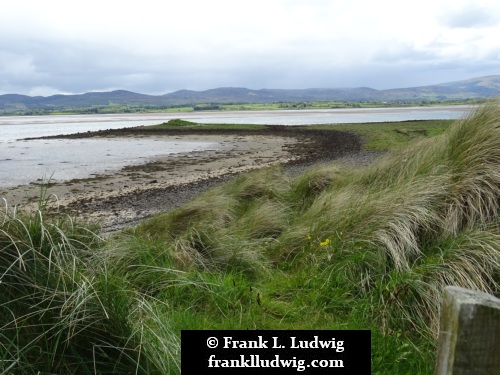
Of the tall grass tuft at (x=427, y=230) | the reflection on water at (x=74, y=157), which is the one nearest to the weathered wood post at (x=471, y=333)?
the tall grass tuft at (x=427, y=230)

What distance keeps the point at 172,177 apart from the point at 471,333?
734 inches

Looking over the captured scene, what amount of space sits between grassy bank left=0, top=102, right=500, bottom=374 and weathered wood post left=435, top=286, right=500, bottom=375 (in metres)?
1.53

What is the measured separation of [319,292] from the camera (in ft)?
13.4

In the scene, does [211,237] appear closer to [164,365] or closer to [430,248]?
[430,248]

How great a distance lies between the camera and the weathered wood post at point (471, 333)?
1436 mm

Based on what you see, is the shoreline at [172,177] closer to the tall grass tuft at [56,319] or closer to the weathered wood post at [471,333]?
the tall grass tuft at [56,319]

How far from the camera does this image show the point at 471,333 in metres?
1.45

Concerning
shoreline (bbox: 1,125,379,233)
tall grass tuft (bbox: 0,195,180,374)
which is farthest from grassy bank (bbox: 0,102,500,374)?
shoreline (bbox: 1,125,379,233)

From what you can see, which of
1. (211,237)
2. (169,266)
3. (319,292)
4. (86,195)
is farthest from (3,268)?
(86,195)

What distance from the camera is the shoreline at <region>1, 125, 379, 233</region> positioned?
13.6 m

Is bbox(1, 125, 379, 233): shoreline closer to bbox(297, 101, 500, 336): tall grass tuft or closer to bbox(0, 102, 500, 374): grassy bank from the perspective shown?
bbox(0, 102, 500, 374): grassy bank

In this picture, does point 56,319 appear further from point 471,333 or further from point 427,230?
point 427,230

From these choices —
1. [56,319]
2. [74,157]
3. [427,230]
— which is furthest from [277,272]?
[74,157]

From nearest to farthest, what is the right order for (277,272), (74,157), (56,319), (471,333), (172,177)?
1. (471,333)
2. (56,319)
3. (277,272)
4. (172,177)
5. (74,157)
